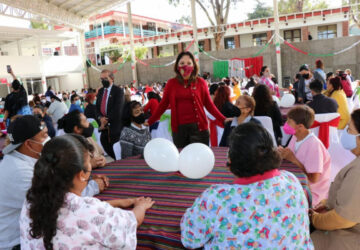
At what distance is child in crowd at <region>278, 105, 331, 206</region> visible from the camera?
227 centimetres

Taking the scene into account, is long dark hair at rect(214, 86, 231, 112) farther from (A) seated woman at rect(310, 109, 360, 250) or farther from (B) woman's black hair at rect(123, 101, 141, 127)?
(A) seated woman at rect(310, 109, 360, 250)

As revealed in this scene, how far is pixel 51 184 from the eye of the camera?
1254 millimetres

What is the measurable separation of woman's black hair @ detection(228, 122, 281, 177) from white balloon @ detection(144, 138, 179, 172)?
34.6 inches

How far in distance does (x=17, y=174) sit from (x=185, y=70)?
1865 mm

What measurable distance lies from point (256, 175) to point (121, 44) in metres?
27.8

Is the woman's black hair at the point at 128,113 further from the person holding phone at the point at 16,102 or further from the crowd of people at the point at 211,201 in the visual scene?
the person holding phone at the point at 16,102

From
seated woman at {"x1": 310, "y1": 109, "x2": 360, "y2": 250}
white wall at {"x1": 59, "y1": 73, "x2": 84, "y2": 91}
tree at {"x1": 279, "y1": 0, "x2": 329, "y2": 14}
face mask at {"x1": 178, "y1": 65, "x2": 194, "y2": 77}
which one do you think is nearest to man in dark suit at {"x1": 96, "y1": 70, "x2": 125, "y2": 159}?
face mask at {"x1": 178, "y1": 65, "x2": 194, "y2": 77}

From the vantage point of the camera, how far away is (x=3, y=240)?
73.6 inches

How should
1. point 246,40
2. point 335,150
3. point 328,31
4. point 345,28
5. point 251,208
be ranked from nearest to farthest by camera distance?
point 251,208 → point 335,150 → point 345,28 → point 328,31 → point 246,40

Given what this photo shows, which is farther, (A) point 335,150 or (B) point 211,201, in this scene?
(A) point 335,150

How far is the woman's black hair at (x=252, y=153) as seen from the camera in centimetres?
127

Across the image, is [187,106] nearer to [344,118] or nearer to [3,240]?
[3,240]

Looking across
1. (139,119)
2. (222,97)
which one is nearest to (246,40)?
(222,97)

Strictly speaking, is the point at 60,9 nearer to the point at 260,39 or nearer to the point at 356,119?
the point at 260,39
